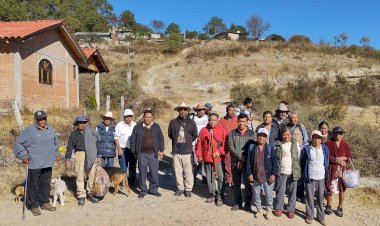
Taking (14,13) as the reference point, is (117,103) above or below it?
below

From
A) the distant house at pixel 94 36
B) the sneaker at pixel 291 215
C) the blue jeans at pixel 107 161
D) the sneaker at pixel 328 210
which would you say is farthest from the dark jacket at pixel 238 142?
the distant house at pixel 94 36

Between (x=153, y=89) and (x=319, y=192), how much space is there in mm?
26458

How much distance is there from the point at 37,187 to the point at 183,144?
2.67 metres

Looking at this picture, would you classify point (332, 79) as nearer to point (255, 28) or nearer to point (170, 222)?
point (170, 222)

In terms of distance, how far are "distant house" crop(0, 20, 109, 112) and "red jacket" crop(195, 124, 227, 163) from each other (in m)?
9.52

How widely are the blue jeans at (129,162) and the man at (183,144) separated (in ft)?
3.53

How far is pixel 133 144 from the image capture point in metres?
7.18

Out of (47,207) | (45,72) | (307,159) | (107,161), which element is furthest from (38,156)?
(45,72)

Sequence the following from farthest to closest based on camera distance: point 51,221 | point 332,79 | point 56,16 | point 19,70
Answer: point 56,16
point 332,79
point 19,70
point 51,221

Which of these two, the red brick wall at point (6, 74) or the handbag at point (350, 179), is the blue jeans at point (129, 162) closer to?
the handbag at point (350, 179)

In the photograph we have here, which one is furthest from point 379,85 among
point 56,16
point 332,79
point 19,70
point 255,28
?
point 255,28

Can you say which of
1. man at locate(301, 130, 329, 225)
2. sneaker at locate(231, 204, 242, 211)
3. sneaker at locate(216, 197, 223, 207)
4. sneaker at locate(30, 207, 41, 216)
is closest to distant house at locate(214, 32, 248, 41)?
sneaker at locate(216, 197, 223, 207)

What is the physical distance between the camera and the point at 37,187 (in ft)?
20.5

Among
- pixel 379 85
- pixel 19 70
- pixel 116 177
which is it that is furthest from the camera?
pixel 379 85
